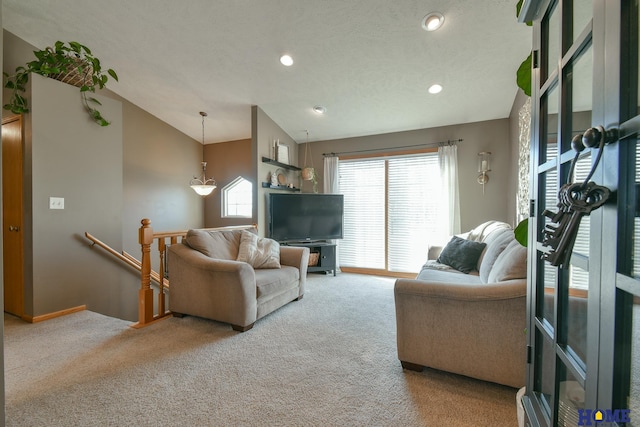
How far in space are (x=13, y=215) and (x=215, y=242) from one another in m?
2.09

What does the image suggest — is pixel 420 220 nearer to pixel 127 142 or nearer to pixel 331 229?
pixel 331 229

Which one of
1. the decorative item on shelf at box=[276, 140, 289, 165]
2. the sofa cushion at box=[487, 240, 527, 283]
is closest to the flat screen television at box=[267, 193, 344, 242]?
the decorative item on shelf at box=[276, 140, 289, 165]

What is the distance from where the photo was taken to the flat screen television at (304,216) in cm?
423

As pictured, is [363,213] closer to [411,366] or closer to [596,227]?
[411,366]

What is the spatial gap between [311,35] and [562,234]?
9.08 ft

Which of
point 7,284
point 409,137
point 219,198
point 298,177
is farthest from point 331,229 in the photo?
point 7,284

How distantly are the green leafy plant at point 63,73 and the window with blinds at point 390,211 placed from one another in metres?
3.45

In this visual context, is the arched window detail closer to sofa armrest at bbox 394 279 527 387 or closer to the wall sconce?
the wall sconce

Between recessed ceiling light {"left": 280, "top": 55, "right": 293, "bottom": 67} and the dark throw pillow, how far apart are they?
2.76 m

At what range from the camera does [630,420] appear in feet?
1.55

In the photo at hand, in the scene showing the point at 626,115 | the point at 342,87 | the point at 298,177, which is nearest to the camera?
the point at 626,115

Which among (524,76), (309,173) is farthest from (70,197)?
(524,76)

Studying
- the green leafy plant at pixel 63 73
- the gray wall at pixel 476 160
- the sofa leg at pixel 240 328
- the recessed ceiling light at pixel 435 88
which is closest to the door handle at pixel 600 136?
the sofa leg at pixel 240 328

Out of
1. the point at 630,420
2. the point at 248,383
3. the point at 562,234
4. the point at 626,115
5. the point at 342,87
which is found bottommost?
the point at 248,383
